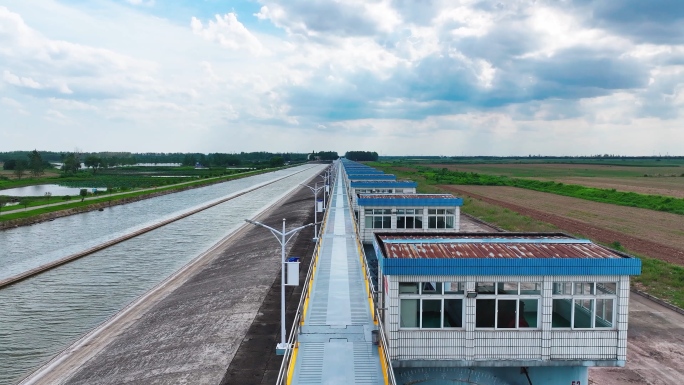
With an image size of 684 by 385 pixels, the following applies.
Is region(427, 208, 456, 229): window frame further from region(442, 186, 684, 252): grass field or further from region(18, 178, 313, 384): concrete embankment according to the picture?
region(442, 186, 684, 252): grass field

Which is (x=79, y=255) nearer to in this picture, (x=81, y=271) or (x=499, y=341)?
(x=81, y=271)

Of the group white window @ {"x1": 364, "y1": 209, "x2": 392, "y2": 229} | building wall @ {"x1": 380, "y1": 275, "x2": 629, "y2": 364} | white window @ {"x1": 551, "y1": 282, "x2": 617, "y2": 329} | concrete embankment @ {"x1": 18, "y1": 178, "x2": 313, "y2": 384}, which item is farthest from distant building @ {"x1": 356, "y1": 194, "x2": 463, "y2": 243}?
building wall @ {"x1": 380, "y1": 275, "x2": 629, "y2": 364}

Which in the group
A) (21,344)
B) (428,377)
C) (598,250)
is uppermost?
(598,250)

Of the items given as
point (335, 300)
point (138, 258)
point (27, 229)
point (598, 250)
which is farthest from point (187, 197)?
point (598, 250)

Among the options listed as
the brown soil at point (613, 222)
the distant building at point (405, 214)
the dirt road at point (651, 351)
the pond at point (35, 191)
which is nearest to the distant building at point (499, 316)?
the dirt road at point (651, 351)

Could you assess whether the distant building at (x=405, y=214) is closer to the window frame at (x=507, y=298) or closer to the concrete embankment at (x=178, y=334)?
the concrete embankment at (x=178, y=334)

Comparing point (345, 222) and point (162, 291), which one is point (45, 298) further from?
point (345, 222)

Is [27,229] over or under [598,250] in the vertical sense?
under

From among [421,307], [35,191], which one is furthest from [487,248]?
[35,191]
